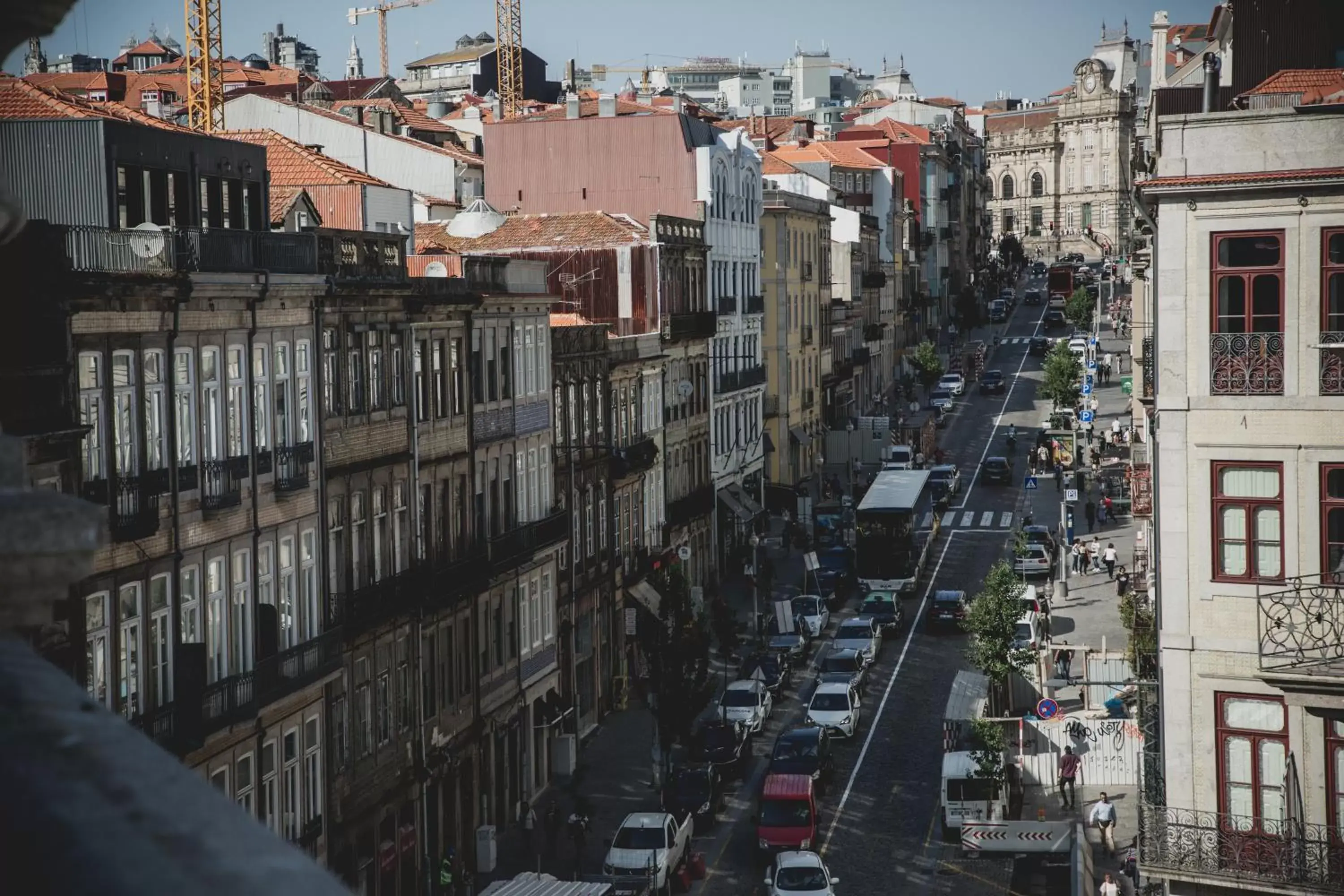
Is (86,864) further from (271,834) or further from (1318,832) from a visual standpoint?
(1318,832)

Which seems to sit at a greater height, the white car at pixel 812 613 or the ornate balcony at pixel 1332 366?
the ornate balcony at pixel 1332 366

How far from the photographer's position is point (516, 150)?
233 feet

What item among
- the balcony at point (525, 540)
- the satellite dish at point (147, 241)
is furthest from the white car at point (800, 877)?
the satellite dish at point (147, 241)

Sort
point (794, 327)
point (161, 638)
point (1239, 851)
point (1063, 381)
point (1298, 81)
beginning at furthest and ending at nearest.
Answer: point (1063, 381) < point (794, 327) < point (1298, 81) < point (161, 638) < point (1239, 851)

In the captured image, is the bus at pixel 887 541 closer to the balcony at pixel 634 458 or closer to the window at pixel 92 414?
the balcony at pixel 634 458

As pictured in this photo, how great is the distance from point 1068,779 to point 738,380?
122 ft

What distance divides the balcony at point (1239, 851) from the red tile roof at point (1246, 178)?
780cm

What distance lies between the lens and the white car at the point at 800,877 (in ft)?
109

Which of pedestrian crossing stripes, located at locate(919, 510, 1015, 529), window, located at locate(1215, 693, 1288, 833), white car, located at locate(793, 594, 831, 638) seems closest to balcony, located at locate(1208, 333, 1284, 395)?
window, located at locate(1215, 693, 1288, 833)

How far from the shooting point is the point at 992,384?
12038cm

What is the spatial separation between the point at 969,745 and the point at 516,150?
115 ft

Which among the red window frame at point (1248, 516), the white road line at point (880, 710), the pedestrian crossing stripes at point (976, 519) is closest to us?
the red window frame at point (1248, 516)

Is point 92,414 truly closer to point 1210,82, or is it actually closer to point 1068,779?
point 1210,82

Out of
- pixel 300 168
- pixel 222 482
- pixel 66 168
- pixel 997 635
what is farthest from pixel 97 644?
pixel 997 635
